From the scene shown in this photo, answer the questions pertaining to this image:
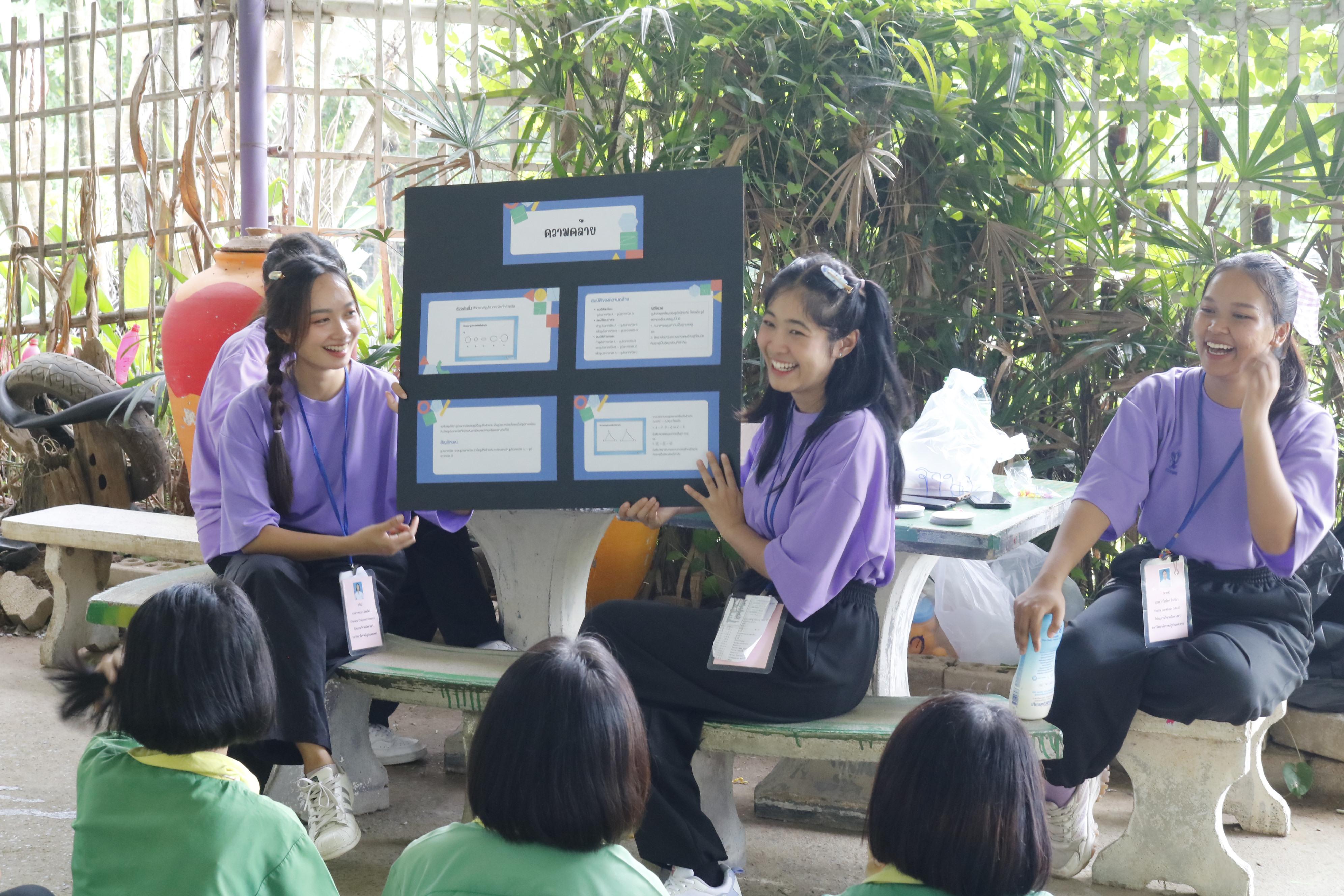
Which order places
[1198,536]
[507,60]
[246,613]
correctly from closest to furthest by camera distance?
[246,613]
[1198,536]
[507,60]

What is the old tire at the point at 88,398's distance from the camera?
17.7 ft

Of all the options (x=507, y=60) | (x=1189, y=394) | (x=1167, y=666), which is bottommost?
(x=1167, y=666)

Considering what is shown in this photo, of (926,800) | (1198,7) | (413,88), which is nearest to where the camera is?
(926,800)

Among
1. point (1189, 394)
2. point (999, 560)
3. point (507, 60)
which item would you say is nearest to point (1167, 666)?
point (1189, 394)

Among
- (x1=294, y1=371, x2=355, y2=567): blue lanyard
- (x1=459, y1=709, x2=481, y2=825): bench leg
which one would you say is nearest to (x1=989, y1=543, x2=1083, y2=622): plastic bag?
(x1=459, y1=709, x2=481, y2=825): bench leg

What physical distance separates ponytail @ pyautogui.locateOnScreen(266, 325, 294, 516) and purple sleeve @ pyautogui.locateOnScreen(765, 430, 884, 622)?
130cm

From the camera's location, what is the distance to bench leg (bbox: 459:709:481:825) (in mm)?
2947

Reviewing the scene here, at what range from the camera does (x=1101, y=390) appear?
439 centimetres

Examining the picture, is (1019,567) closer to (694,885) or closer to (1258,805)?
(1258,805)

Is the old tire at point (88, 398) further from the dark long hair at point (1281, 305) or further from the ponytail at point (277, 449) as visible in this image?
the dark long hair at point (1281, 305)

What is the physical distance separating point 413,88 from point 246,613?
16.6 feet

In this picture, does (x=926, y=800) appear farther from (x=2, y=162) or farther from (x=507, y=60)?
(x=2, y=162)

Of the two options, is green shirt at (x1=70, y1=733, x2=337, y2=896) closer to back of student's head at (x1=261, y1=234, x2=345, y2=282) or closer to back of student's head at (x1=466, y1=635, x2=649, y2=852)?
back of student's head at (x1=466, y1=635, x2=649, y2=852)

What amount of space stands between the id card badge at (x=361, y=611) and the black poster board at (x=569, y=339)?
24 centimetres
